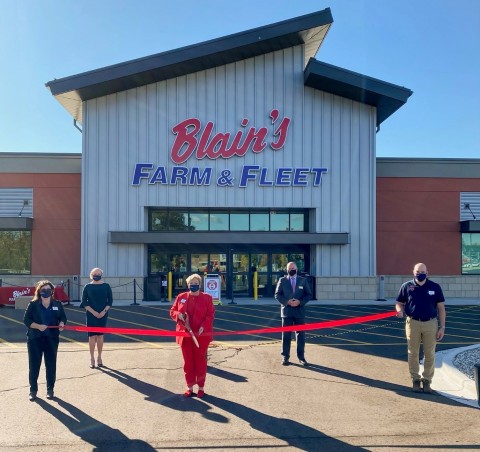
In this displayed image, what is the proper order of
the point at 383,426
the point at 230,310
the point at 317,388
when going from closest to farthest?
the point at 383,426 → the point at 317,388 → the point at 230,310

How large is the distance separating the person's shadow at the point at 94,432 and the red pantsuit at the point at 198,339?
4.96ft

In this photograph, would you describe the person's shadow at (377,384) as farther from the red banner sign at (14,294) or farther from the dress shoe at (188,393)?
the red banner sign at (14,294)

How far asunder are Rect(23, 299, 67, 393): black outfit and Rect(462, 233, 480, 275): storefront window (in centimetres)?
2009

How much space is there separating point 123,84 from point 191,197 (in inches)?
214

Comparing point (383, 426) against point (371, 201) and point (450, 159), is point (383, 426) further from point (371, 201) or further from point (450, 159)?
point (450, 159)

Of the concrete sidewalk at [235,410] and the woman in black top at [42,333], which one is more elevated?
the woman in black top at [42,333]

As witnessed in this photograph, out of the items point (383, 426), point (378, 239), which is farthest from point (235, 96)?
point (383, 426)

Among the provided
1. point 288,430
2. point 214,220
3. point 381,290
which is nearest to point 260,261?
point 214,220

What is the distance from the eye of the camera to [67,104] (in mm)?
21203

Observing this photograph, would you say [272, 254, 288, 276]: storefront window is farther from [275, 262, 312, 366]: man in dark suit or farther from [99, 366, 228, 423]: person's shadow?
→ [99, 366, 228, 423]: person's shadow

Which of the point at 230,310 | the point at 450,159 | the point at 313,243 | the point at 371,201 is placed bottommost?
the point at 230,310

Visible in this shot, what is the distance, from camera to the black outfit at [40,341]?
22.0 ft

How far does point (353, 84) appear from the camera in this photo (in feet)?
64.1

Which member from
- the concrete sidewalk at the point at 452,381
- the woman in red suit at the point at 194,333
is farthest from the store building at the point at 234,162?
the woman in red suit at the point at 194,333
